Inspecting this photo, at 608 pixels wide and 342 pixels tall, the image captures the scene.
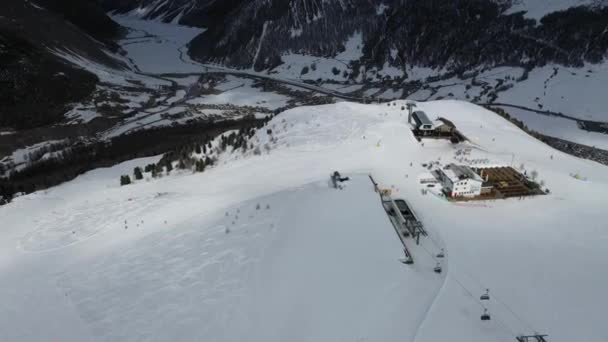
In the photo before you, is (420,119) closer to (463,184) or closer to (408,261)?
(463,184)

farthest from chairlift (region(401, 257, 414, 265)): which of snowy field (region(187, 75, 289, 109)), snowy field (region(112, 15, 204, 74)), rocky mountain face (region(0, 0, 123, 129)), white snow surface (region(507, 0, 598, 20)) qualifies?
snowy field (region(112, 15, 204, 74))

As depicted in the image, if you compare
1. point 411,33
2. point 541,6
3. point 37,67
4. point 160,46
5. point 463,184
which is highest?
point 160,46

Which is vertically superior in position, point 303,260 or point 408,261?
point 303,260

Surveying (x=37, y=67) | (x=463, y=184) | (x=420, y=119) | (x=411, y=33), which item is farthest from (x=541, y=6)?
(x=37, y=67)

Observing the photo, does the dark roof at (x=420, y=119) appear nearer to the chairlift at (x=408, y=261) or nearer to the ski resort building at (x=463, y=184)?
the ski resort building at (x=463, y=184)

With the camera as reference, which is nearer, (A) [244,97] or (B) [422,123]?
(B) [422,123]

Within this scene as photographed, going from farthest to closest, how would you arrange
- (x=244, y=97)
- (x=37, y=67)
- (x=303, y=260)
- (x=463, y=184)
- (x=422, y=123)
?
(x=244, y=97), (x=37, y=67), (x=422, y=123), (x=463, y=184), (x=303, y=260)
